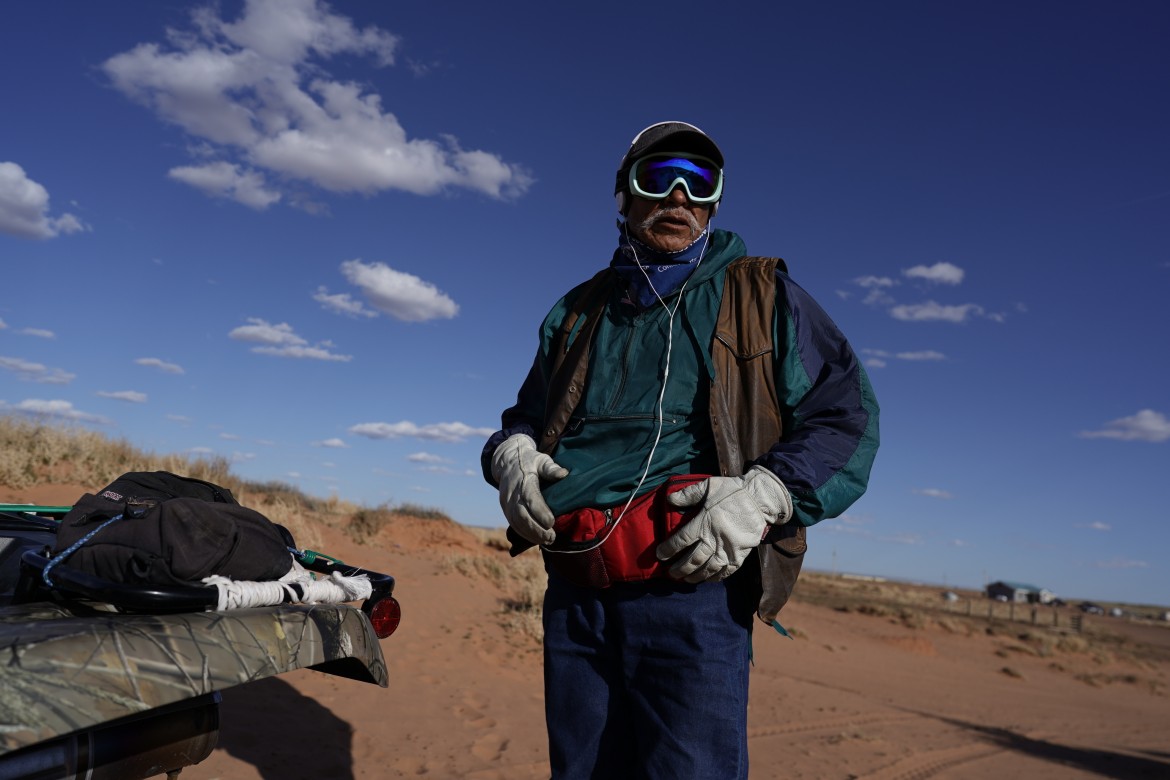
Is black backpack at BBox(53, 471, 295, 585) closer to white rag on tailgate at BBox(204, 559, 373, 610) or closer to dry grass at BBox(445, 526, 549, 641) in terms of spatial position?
white rag on tailgate at BBox(204, 559, 373, 610)

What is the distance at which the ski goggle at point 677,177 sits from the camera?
2.19 m

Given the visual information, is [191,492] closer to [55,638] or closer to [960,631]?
[55,638]

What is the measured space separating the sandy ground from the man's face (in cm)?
340

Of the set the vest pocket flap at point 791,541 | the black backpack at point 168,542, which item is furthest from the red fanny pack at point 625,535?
the black backpack at point 168,542

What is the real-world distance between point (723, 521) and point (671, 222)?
870 millimetres

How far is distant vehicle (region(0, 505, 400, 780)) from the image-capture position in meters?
1.34

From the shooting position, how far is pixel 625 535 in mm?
1829

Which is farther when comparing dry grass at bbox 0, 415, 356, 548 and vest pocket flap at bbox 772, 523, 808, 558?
dry grass at bbox 0, 415, 356, 548

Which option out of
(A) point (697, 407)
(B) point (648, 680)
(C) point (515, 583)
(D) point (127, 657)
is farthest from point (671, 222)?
(C) point (515, 583)

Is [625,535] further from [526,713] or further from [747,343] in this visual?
→ [526,713]

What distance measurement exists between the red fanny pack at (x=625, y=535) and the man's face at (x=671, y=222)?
681mm

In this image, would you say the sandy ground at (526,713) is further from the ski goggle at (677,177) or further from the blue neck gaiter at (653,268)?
the ski goggle at (677,177)

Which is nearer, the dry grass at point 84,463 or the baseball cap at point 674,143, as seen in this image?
the baseball cap at point 674,143

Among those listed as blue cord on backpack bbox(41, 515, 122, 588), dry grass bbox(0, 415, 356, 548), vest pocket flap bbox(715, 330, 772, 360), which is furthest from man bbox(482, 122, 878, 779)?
dry grass bbox(0, 415, 356, 548)
